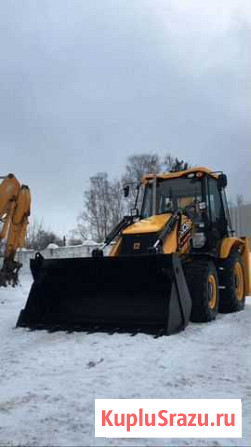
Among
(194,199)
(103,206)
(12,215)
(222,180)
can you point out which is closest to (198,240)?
(194,199)

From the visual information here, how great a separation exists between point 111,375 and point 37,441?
5.06 ft

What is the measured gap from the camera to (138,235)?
26.7ft

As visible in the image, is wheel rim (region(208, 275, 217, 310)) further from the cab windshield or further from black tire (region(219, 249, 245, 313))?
the cab windshield

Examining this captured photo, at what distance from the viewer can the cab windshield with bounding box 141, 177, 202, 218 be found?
30.5 feet

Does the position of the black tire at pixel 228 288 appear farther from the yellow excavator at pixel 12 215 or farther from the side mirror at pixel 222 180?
the yellow excavator at pixel 12 215

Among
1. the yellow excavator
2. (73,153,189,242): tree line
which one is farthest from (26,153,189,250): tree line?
the yellow excavator

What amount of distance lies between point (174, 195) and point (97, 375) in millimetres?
5109

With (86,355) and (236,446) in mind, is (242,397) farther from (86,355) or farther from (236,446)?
(86,355)

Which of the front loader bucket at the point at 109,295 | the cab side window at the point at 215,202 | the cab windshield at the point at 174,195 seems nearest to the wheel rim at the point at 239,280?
the cab side window at the point at 215,202

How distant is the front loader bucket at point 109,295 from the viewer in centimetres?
682

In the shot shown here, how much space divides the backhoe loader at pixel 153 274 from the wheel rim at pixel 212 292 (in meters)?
0.02

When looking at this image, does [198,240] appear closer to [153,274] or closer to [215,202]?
[215,202]

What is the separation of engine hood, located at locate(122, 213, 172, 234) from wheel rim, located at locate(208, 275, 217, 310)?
1157 mm

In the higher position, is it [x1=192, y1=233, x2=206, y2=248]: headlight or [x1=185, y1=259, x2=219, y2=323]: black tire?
[x1=192, y1=233, x2=206, y2=248]: headlight
